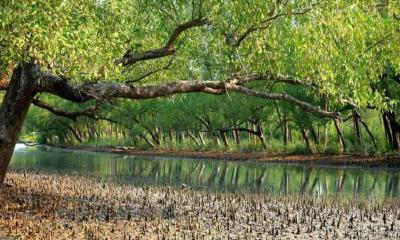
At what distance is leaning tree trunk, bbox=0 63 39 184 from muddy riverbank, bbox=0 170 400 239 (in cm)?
204

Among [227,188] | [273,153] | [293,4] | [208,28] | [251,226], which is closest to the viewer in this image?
[293,4]

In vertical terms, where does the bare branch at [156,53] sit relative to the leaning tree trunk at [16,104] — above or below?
above

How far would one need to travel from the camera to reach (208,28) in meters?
14.1

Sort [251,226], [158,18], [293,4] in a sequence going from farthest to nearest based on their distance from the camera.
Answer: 1. [158,18]
2. [251,226]
3. [293,4]

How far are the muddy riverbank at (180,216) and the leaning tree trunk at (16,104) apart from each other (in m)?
2.04

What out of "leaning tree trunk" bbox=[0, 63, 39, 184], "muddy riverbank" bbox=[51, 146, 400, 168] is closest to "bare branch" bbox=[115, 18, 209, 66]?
"leaning tree trunk" bbox=[0, 63, 39, 184]

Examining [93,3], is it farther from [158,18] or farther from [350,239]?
[350,239]

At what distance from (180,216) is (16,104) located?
18.8ft

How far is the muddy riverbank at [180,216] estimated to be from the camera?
11948 mm

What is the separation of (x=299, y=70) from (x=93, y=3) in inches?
240

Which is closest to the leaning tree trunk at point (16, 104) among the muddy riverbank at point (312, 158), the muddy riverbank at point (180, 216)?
the muddy riverbank at point (180, 216)

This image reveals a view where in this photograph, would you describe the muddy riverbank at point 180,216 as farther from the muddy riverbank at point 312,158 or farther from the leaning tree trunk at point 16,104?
the muddy riverbank at point 312,158

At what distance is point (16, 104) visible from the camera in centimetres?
1330

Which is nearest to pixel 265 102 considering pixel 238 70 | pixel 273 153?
pixel 273 153
